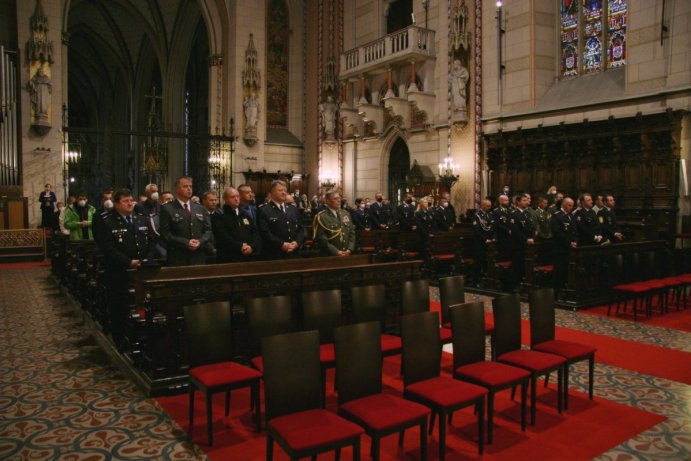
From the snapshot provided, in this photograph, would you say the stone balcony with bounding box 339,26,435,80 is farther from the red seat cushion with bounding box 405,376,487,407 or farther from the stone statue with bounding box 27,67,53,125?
the red seat cushion with bounding box 405,376,487,407

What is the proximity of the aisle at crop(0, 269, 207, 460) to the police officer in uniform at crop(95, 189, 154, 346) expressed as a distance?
1.39ft

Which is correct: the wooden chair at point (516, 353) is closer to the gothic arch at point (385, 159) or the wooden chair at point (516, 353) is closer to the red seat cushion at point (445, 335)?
the red seat cushion at point (445, 335)

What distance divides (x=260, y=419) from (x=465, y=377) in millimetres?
1391

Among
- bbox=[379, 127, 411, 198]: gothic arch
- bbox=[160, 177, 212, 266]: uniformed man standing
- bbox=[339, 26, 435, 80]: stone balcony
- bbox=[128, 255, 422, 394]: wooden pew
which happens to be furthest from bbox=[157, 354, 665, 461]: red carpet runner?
bbox=[379, 127, 411, 198]: gothic arch

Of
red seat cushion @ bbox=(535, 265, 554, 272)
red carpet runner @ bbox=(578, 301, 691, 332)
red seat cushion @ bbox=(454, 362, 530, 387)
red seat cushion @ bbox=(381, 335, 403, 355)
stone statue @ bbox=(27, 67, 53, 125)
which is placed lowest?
red carpet runner @ bbox=(578, 301, 691, 332)

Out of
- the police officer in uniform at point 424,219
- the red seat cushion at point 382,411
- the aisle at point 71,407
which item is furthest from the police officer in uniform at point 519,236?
the aisle at point 71,407

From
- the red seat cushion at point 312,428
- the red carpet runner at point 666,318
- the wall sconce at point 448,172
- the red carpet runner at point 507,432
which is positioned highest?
the wall sconce at point 448,172

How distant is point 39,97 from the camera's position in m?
15.3

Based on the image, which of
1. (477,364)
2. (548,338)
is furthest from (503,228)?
(477,364)

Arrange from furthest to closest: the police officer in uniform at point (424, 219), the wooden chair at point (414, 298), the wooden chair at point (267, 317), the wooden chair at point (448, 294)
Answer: the police officer in uniform at point (424, 219)
the wooden chair at point (448, 294)
the wooden chair at point (414, 298)
the wooden chair at point (267, 317)

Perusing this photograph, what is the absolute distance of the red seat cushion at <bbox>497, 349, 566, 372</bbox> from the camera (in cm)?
380

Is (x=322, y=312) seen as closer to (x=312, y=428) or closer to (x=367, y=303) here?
(x=367, y=303)

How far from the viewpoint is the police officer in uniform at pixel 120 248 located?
5.29 meters

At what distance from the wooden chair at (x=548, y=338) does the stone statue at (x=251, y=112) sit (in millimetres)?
15102
